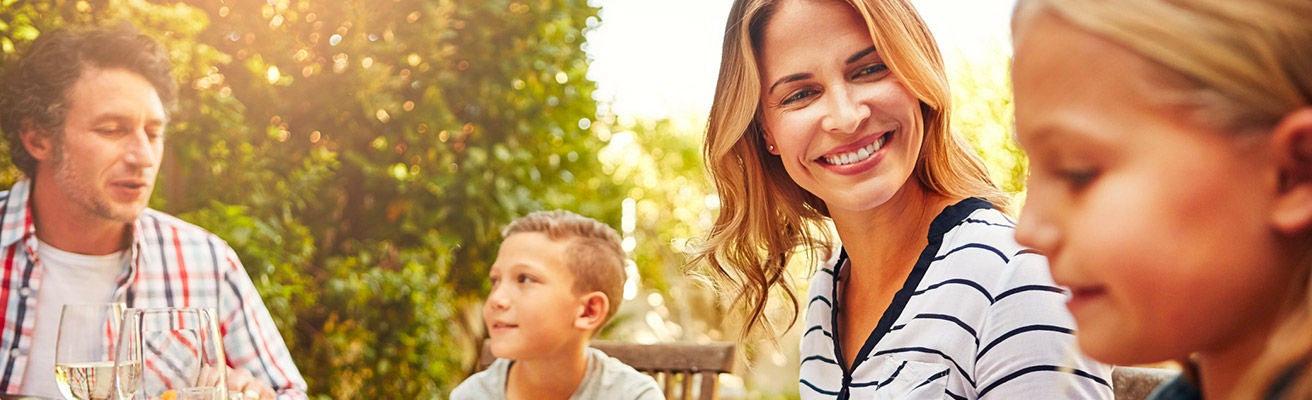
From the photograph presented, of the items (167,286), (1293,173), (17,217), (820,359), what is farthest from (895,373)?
(17,217)

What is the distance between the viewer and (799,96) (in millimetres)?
1495

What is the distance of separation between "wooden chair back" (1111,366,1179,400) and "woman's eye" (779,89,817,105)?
562 mm

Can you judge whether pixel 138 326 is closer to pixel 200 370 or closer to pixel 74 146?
pixel 200 370

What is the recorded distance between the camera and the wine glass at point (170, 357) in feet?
4.16

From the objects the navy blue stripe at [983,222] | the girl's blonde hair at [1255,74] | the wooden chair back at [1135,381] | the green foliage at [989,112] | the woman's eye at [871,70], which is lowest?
the green foliage at [989,112]

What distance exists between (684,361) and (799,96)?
89 centimetres

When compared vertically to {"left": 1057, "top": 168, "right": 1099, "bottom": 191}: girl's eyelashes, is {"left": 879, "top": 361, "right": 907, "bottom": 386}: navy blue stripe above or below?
below

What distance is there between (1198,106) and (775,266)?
1412mm

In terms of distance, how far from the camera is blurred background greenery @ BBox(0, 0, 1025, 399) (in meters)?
3.26

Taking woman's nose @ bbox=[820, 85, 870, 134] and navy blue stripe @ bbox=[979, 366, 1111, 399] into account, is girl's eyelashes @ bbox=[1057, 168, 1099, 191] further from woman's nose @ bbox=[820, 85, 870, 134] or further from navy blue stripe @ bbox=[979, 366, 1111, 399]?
woman's nose @ bbox=[820, 85, 870, 134]

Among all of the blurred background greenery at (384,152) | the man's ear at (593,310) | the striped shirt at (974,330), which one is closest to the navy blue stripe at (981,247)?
the striped shirt at (974,330)

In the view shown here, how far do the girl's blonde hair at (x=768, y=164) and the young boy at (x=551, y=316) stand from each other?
Answer: 0.55 meters

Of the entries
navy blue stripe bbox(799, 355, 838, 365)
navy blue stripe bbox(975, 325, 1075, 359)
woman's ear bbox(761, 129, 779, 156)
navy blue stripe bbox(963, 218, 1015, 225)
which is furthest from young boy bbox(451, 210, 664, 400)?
navy blue stripe bbox(975, 325, 1075, 359)

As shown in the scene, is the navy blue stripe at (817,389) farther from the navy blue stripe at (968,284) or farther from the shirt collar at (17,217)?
the shirt collar at (17,217)
